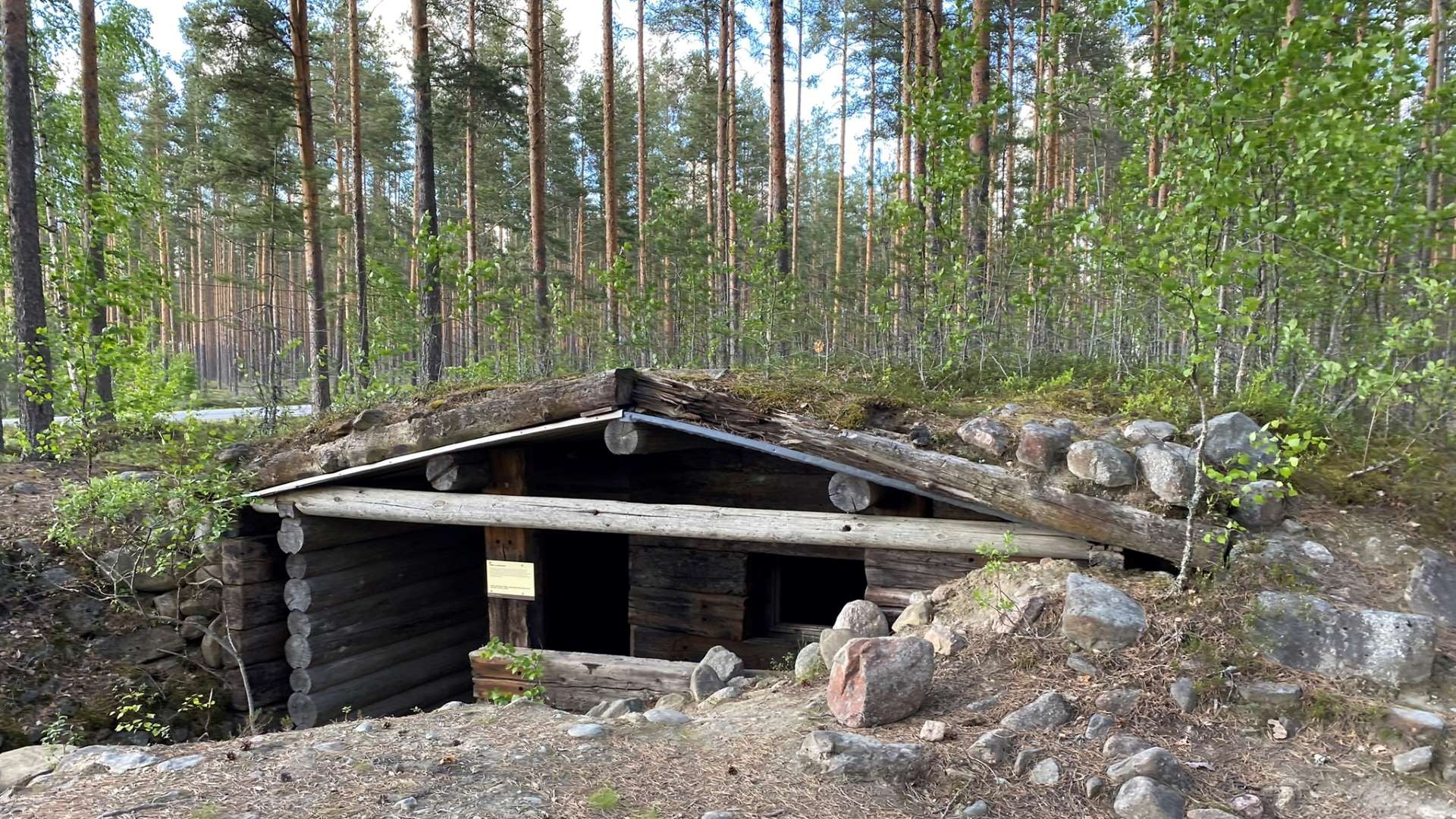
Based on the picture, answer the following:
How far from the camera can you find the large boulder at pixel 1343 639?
3.24m

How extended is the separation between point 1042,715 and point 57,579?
774cm

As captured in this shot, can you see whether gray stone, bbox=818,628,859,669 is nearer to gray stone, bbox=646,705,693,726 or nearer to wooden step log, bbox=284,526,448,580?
gray stone, bbox=646,705,693,726

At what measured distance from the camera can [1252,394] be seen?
16.1 feet

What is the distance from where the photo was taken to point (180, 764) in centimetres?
359

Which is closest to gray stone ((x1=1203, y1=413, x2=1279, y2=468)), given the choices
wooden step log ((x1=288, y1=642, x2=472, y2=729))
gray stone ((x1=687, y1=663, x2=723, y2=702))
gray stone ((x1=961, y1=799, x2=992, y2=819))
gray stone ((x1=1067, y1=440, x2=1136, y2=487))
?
gray stone ((x1=1067, y1=440, x2=1136, y2=487))

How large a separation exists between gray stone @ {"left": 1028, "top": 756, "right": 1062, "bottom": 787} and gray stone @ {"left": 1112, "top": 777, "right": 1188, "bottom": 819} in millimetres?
216

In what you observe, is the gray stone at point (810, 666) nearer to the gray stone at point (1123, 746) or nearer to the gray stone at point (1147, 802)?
the gray stone at point (1123, 746)

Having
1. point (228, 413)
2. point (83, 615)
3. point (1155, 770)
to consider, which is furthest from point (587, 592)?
point (228, 413)

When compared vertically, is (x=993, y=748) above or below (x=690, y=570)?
above

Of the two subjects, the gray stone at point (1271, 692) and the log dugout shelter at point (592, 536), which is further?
the log dugout shelter at point (592, 536)

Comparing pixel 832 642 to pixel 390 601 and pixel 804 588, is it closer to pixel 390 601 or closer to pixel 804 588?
pixel 804 588

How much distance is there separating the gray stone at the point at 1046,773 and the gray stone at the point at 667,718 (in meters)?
1.75

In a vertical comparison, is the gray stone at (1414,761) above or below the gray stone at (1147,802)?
above

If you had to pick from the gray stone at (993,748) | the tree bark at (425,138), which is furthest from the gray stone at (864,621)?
the tree bark at (425,138)
